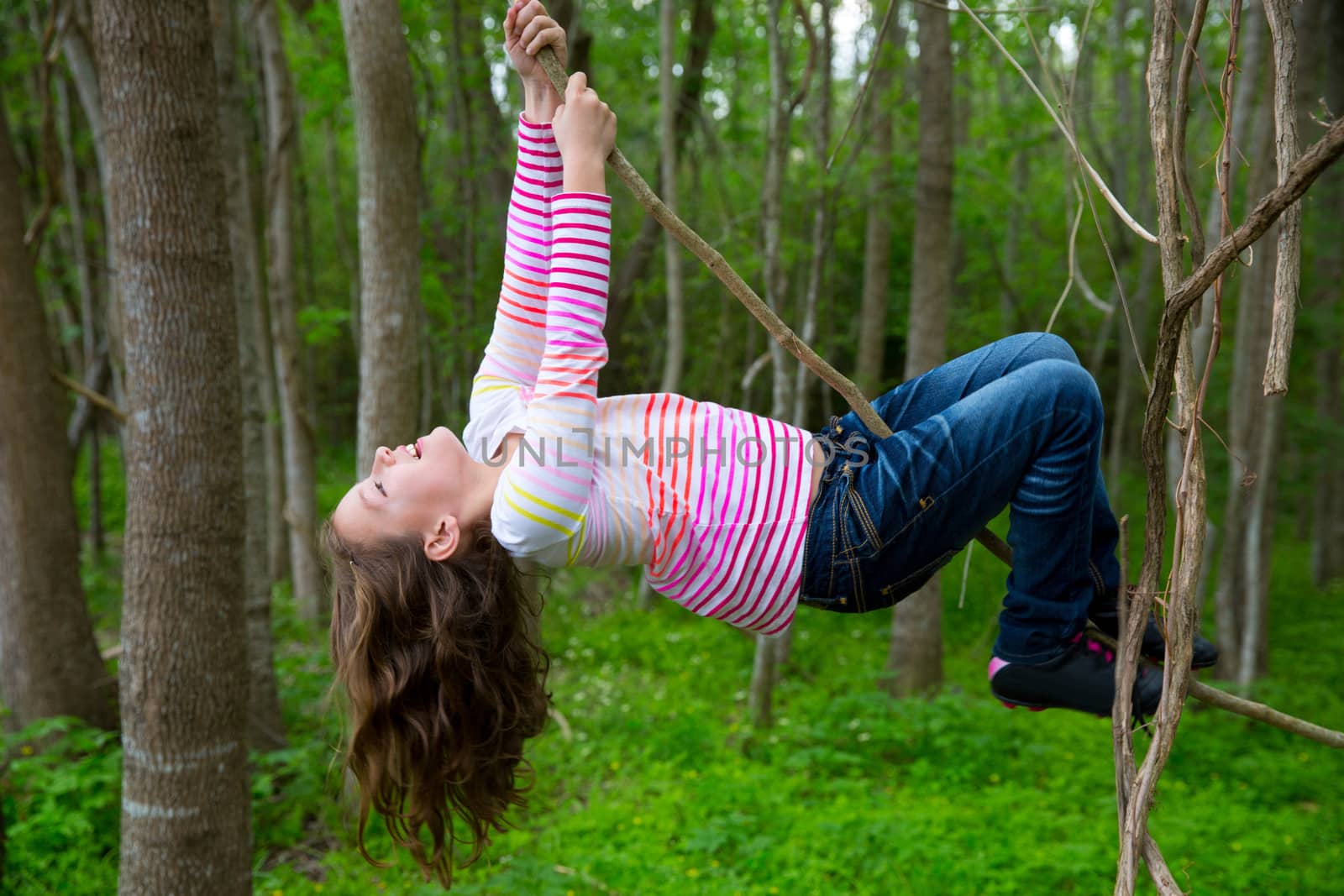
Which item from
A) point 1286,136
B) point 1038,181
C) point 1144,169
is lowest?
point 1286,136

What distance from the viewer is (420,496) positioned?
1723mm

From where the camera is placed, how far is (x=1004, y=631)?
1.71 metres

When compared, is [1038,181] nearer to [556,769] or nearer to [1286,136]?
[556,769]

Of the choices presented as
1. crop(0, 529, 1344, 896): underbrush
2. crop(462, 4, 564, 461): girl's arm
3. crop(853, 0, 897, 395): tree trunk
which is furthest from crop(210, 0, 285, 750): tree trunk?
crop(853, 0, 897, 395): tree trunk

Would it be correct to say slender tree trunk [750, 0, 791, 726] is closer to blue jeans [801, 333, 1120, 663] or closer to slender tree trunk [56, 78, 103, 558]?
blue jeans [801, 333, 1120, 663]

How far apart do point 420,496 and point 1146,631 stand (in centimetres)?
144

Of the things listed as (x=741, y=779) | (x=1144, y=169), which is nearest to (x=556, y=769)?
(x=741, y=779)

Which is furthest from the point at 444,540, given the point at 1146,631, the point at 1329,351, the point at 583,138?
the point at 1329,351

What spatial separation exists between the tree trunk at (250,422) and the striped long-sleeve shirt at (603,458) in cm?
252

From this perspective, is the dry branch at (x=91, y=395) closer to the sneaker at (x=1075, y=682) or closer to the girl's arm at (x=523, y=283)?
the girl's arm at (x=523, y=283)

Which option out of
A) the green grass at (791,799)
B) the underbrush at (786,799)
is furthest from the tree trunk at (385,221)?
the underbrush at (786,799)

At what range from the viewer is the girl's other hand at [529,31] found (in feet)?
5.02

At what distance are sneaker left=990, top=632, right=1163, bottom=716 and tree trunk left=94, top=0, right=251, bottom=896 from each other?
2.01 metres

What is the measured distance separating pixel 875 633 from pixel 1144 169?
4975 millimetres
